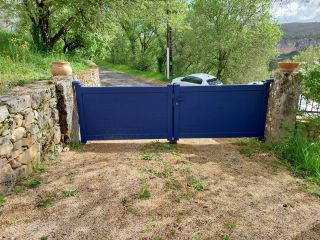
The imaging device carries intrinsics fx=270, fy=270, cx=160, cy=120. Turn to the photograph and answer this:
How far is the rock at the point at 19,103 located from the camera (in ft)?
13.3

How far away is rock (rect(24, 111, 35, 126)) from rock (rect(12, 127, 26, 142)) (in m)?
0.14

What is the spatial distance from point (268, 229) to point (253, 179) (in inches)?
53.9

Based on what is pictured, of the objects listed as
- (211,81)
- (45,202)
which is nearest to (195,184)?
(45,202)

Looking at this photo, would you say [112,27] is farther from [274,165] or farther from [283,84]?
[274,165]

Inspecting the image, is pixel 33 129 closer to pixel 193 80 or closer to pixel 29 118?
pixel 29 118

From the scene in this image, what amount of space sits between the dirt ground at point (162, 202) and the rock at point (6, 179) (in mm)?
153

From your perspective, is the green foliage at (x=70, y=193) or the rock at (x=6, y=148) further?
the green foliage at (x=70, y=193)

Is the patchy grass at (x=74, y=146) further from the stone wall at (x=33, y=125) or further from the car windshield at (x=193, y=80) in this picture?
the car windshield at (x=193, y=80)

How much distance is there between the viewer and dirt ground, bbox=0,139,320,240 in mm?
3227

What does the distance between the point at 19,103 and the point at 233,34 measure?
20519 mm

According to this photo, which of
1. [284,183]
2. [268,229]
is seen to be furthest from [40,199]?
[284,183]

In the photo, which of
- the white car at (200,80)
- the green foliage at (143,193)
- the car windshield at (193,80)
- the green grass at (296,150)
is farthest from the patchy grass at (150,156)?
the car windshield at (193,80)

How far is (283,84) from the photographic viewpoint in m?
5.82

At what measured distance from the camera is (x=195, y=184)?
431cm
